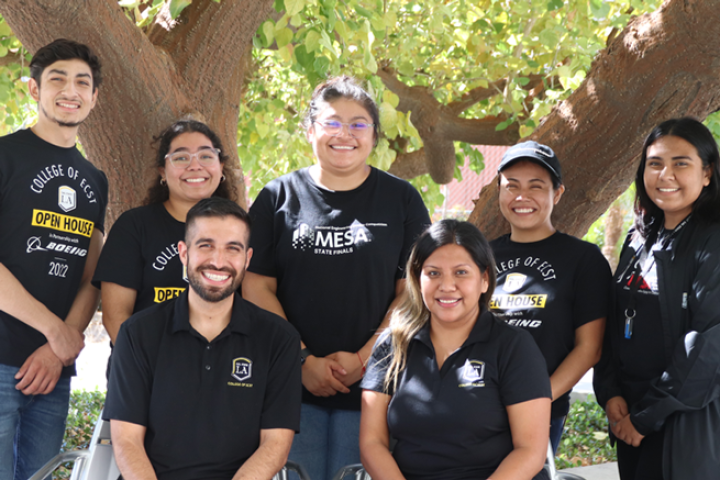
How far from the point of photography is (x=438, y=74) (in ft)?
20.4

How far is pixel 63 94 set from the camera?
286 centimetres

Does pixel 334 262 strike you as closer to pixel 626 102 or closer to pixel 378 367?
pixel 378 367

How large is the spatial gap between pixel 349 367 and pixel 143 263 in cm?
91

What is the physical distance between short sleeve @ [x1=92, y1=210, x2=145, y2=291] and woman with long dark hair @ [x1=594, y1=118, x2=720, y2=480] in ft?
6.06

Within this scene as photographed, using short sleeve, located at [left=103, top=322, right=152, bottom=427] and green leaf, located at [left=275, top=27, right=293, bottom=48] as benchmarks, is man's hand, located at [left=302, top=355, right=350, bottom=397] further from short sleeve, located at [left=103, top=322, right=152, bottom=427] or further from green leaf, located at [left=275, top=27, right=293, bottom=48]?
green leaf, located at [left=275, top=27, right=293, bottom=48]

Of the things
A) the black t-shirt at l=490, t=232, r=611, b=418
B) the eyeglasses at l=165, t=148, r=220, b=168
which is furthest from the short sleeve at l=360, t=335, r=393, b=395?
the eyeglasses at l=165, t=148, r=220, b=168

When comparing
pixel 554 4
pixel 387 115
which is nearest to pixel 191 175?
pixel 387 115

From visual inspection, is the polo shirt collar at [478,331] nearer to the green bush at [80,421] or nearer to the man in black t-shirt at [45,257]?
the man in black t-shirt at [45,257]

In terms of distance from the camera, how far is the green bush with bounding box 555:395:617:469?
5.56 metres

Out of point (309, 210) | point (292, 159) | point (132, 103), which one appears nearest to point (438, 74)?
point (292, 159)

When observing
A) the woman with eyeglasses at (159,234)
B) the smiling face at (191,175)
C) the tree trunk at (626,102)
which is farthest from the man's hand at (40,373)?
the tree trunk at (626,102)

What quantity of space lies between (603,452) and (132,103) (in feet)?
14.9

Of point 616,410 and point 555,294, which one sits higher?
point 555,294

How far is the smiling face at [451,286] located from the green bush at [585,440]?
3.30m
